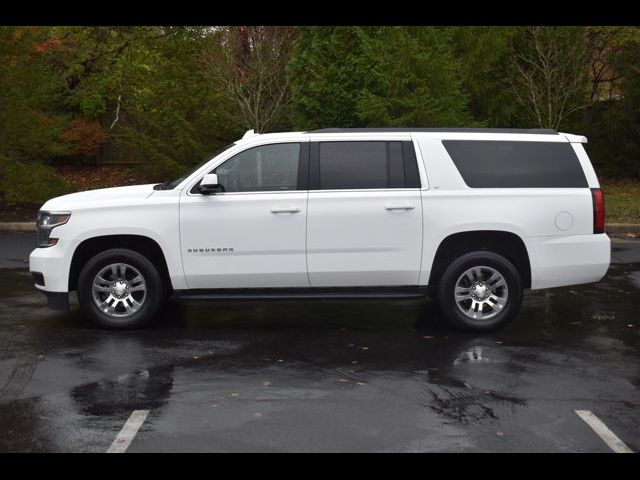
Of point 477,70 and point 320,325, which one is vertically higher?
point 477,70

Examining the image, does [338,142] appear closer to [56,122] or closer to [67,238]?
[67,238]

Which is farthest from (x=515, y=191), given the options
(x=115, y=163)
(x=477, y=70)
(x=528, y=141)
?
(x=115, y=163)

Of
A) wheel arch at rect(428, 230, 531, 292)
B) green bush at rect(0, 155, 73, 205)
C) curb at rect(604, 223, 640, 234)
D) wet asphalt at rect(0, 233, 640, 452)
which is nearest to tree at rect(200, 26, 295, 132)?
green bush at rect(0, 155, 73, 205)

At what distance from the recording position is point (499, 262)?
29.9 feet

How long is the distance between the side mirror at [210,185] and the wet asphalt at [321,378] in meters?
1.36

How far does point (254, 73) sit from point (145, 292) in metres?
13.8

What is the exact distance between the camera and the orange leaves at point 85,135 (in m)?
26.0

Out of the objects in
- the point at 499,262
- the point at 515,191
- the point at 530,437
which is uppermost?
the point at 515,191

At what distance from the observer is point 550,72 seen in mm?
23656

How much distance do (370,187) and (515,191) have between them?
1413 mm

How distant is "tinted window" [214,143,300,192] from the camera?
360 inches

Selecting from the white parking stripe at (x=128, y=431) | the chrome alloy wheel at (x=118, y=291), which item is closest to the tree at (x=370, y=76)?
the chrome alloy wheel at (x=118, y=291)

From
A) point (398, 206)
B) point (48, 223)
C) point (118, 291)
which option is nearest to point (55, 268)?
point (48, 223)

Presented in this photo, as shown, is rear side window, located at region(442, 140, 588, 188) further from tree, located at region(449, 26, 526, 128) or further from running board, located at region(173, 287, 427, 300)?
tree, located at region(449, 26, 526, 128)
